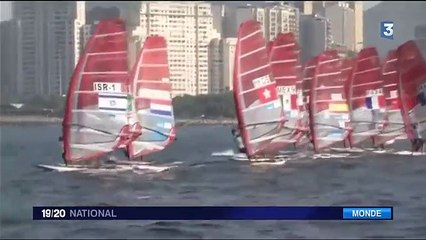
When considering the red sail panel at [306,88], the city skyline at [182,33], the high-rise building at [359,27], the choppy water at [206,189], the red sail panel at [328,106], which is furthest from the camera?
the red sail panel at [328,106]

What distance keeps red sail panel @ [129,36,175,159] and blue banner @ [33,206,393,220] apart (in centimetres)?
143

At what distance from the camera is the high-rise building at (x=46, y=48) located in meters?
5.87

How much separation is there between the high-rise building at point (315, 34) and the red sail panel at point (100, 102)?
1.23 meters

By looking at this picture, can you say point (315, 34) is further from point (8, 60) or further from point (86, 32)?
point (8, 60)

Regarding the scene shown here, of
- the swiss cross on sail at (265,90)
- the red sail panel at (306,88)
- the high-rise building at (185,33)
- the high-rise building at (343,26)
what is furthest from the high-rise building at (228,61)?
the swiss cross on sail at (265,90)

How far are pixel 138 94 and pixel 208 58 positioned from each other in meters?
1.14

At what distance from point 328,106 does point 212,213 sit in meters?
2.40

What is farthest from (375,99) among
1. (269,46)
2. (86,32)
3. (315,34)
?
(86,32)

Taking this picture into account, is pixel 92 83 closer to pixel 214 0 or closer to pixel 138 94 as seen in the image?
pixel 138 94

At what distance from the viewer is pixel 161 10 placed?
5.94m

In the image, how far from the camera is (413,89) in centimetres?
591

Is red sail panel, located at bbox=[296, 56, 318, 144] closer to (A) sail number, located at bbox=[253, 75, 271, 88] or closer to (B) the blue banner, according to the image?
(A) sail number, located at bbox=[253, 75, 271, 88]

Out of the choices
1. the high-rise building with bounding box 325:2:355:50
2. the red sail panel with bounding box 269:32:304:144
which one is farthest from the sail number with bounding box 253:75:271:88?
the high-rise building with bounding box 325:2:355:50

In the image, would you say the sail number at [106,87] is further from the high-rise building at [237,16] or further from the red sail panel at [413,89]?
the red sail panel at [413,89]
